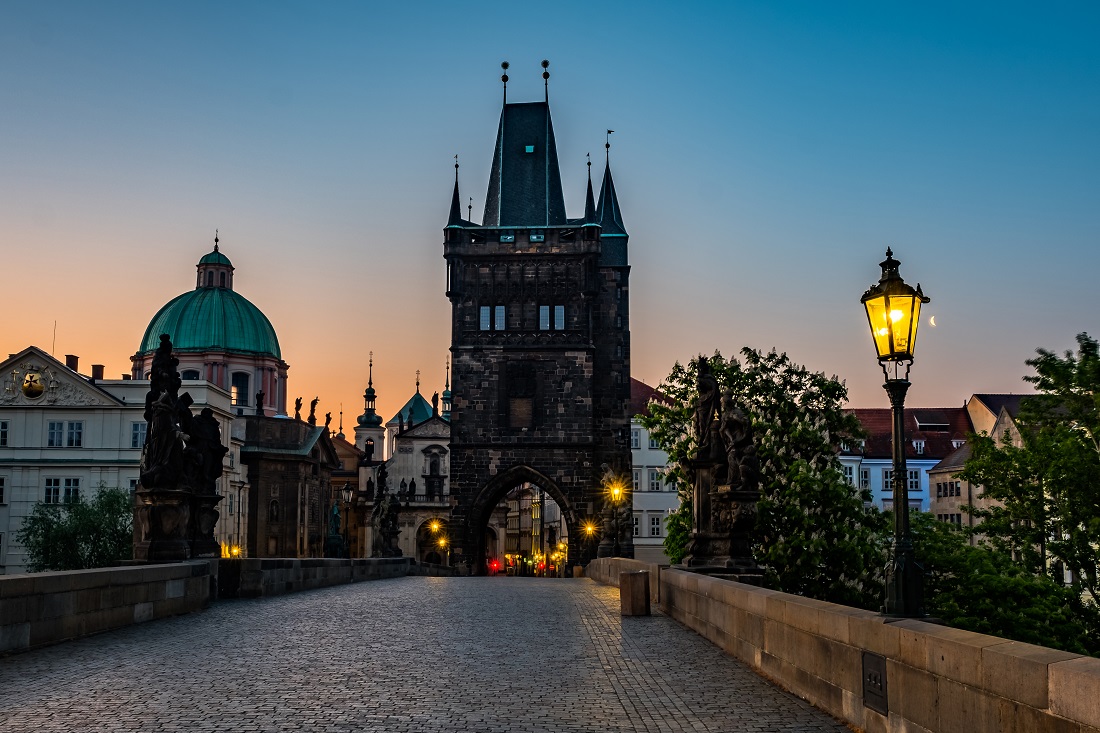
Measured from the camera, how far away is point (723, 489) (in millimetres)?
20453

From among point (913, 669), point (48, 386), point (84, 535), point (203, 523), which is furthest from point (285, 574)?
point (48, 386)

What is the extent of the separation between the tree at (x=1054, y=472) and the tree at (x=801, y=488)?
381 centimetres

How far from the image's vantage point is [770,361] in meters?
41.6

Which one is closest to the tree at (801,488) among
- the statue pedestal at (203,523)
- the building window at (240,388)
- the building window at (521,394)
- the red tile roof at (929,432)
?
the statue pedestal at (203,523)

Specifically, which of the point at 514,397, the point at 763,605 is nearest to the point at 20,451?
the point at 514,397

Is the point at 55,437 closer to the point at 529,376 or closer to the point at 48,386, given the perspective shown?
the point at 48,386

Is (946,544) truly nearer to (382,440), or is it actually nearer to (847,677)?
(847,677)

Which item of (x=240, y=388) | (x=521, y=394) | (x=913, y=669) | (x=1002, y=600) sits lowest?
(x=1002, y=600)

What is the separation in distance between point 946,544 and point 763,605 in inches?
1209

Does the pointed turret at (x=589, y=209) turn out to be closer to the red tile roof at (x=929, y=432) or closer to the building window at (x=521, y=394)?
the building window at (x=521, y=394)

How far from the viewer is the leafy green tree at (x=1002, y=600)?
31.5 m

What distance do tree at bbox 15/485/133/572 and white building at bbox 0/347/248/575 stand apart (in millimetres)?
4524

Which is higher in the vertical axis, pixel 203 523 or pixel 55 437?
pixel 55 437

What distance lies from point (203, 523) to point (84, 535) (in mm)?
46752
